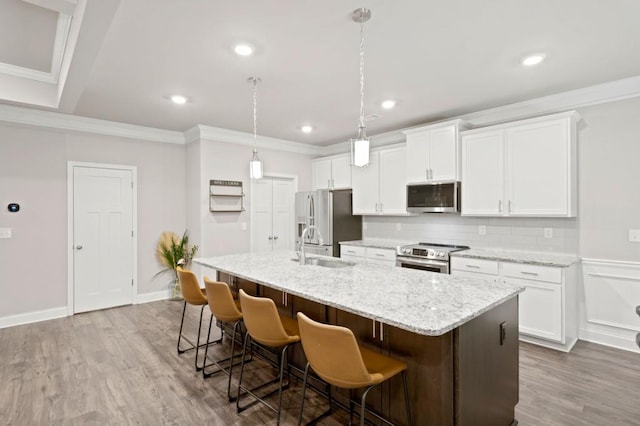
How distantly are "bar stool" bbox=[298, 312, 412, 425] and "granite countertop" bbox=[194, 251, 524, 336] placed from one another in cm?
18

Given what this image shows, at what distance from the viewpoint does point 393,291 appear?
203cm

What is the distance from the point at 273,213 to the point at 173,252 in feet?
5.67

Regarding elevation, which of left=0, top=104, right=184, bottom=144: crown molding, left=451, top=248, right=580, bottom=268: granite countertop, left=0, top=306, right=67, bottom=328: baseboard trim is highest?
left=0, top=104, right=184, bottom=144: crown molding

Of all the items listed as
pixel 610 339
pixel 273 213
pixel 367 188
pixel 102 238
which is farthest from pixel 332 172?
pixel 610 339

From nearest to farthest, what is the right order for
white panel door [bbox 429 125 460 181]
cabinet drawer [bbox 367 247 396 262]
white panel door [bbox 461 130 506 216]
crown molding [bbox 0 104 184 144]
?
white panel door [bbox 461 130 506 216]
crown molding [bbox 0 104 184 144]
white panel door [bbox 429 125 460 181]
cabinet drawer [bbox 367 247 396 262]

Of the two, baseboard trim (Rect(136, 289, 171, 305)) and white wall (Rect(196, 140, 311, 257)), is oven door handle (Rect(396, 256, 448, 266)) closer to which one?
white wall (Rect(196, 140, 311, 257))

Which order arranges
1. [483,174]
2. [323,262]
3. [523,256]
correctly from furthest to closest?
1. [483,174]
2. [523,256]
3. [323,262]

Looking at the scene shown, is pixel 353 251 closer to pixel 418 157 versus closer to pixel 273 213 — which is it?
pixel 273 213

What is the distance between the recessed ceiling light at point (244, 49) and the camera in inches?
102

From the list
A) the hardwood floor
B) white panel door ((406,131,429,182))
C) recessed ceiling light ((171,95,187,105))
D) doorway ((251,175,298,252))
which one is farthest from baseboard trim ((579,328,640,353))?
recessed ceiling light ((171,95,187,105))

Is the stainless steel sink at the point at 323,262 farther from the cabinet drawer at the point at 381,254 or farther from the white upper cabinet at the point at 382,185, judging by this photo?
the white upper cabinet at the point at 382,185

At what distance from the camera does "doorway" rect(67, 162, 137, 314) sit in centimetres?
454

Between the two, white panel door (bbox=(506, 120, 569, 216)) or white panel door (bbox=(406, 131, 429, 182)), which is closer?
white panel door (bbox=(506, 120, 569, 216))

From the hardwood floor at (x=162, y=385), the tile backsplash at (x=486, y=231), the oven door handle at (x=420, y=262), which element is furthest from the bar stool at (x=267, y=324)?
the tile backsplash at (x=486, y=231)
